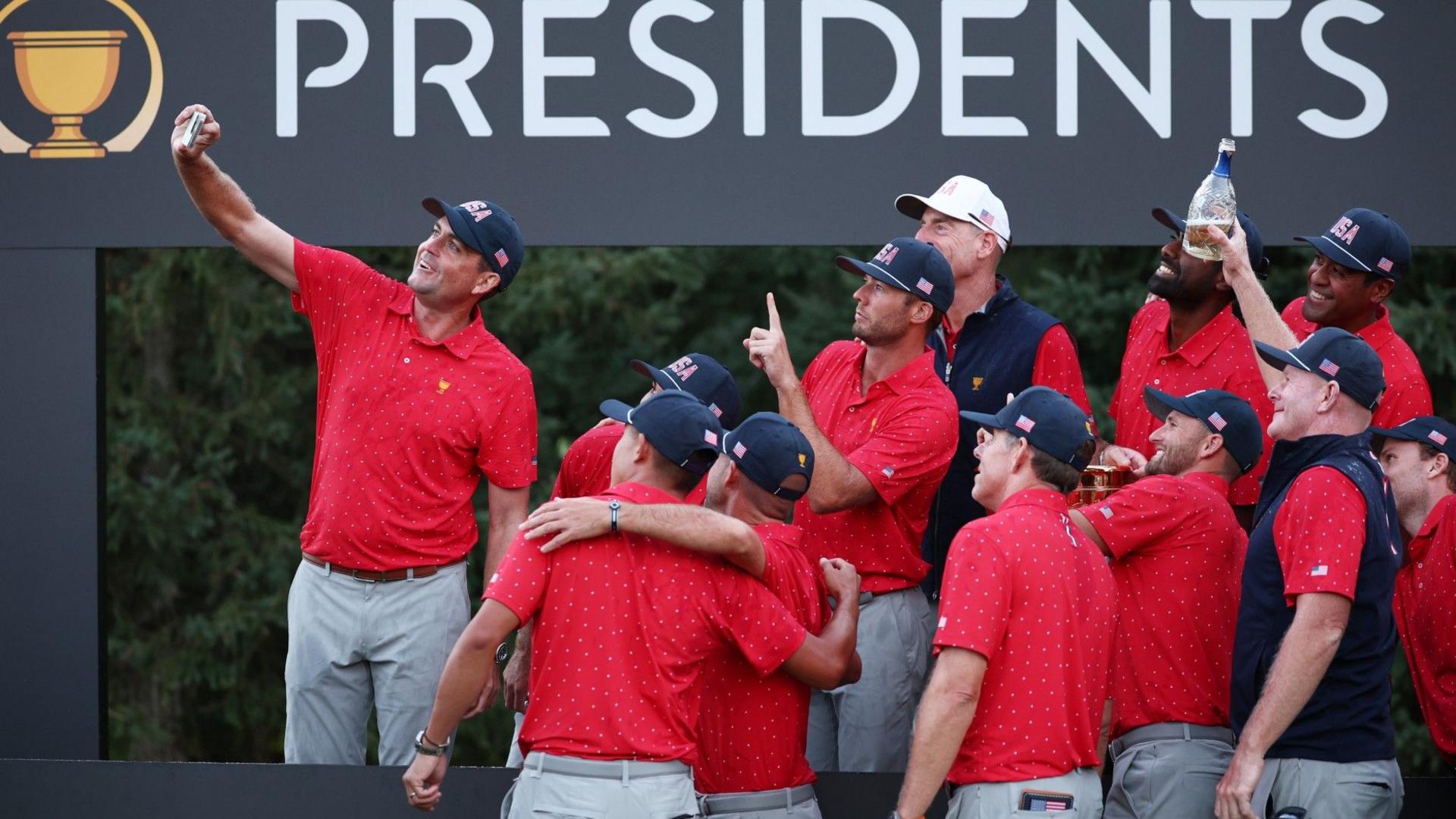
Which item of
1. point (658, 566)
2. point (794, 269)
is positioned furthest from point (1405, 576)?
point (794, 269)

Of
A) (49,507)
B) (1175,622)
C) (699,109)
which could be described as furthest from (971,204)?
(49,507)

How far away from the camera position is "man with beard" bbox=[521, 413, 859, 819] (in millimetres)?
4273

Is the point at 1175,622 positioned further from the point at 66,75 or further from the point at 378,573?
the point at 66,75

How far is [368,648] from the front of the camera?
5.06 metres

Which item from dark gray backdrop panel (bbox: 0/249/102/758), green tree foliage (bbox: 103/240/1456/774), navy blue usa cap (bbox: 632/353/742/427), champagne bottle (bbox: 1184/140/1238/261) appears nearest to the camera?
navy blue usa cap (bbox: 632/353/742/427)

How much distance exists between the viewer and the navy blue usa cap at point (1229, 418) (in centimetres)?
458

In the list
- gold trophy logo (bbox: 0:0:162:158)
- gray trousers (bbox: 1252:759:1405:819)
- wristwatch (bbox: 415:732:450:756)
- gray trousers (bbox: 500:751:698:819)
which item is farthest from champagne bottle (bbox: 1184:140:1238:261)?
gold trophy logo (bbox: 0:0:162:158)

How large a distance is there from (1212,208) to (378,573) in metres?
2.76

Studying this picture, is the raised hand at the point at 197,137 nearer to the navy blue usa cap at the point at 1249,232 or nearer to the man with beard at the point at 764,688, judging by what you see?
the man with beard at the point at 764,688

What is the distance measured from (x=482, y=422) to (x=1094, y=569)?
1914mm

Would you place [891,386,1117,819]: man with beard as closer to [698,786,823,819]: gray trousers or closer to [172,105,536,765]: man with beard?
[698,786,823,819]: gray trousers

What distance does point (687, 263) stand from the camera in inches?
456

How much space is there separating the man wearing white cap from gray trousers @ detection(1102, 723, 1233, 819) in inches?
33.4

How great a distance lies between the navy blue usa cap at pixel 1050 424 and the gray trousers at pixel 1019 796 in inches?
28.6
